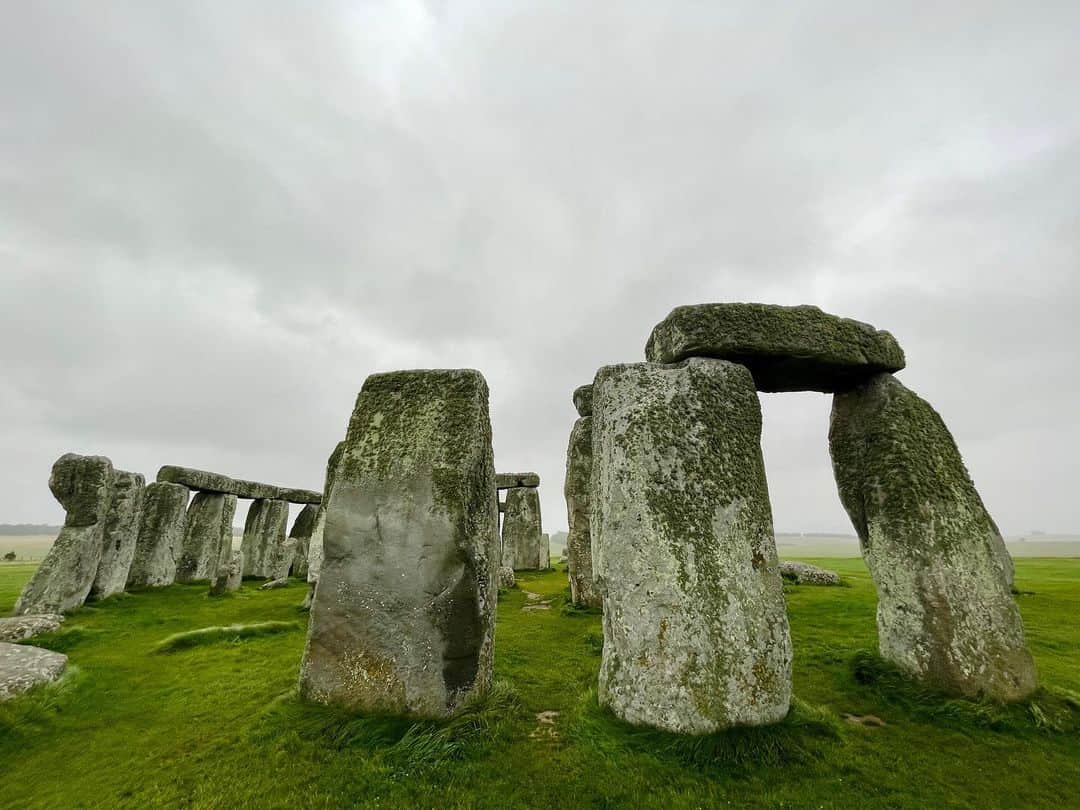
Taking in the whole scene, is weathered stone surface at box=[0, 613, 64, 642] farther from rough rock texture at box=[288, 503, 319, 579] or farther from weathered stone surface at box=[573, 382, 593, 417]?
weathered stone surface at box=[573, 382, 593, 417]

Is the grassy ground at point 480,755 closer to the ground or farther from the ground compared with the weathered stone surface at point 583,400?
closer to the ground

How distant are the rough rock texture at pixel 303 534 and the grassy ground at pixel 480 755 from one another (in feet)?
33.8

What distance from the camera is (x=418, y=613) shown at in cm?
411

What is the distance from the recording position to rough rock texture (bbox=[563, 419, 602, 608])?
9.59m

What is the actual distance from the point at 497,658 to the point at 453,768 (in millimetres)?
2567

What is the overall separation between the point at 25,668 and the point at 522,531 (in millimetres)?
14187

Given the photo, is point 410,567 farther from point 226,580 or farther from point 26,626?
point 226,580

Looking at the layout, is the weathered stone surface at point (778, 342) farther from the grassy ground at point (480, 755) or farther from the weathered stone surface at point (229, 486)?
the weathered stone surface at point (229, 486)

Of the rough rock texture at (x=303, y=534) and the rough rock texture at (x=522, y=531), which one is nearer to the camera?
the rough rock texture at (x=303, y=534)

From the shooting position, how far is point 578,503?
10.2 metres

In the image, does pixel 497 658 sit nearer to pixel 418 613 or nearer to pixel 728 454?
pixel 418 613

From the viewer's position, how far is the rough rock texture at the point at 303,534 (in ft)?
51.3

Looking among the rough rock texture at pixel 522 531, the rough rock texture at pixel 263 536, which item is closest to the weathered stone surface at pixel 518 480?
the rough rock texture at pixel 522 531

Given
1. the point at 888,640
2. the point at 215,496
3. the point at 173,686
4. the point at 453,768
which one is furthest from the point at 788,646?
the point at 215,496
